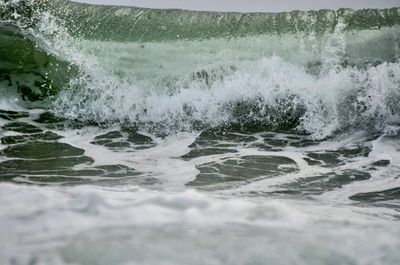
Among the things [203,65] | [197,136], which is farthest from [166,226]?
[203,65]

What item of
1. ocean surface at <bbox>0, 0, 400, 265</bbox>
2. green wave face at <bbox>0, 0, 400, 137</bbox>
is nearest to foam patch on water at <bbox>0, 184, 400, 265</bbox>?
ocean surface at <bbox>0, 0, 400, 265</bbox>

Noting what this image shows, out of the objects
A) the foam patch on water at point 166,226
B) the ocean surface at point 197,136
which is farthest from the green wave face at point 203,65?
the foam patch on water at point 166,226

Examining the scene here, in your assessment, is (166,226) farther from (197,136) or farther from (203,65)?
(203,65)

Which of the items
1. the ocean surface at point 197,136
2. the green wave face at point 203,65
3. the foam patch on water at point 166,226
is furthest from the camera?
the green wave face at point 203,65

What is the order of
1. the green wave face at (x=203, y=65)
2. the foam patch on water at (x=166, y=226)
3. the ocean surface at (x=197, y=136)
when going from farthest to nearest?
1. the green wave face at (x=203, y=65)
2. the ocean surface at (x=197, y=136)
3. the foam patch on water at (x=166, y=226)

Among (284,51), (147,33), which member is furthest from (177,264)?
(147,33)

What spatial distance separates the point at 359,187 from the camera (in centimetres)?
295

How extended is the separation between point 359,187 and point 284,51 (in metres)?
2.20

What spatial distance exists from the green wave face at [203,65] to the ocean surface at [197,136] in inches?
0.6

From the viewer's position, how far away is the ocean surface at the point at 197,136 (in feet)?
6.07

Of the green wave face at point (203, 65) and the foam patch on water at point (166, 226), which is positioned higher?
the green wave face at point (203, 65)

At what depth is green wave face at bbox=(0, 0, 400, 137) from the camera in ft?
14.5

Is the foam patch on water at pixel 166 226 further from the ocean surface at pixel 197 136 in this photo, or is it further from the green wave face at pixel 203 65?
the green wave face at pixel 203 65

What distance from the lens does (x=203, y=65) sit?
193 inches
